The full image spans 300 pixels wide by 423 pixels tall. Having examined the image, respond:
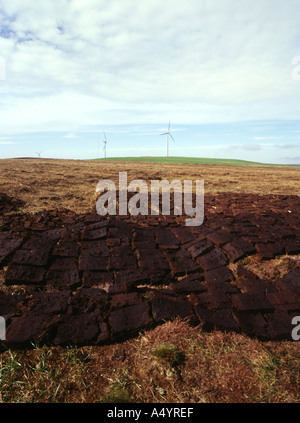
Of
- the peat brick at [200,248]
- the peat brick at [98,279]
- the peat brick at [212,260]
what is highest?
the peat brick at [200,248]

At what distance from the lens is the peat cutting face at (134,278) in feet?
10.0

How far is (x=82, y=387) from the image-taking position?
7.52 ft

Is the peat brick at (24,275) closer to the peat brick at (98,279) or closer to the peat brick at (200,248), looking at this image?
the peat brick at (98,279)

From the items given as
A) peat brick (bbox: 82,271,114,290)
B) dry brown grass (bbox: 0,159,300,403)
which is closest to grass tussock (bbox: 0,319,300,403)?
dry brown grass (bbox: 0,159,300,403)

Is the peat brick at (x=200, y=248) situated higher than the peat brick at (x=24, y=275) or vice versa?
the peat brick at (x=200, y=248)

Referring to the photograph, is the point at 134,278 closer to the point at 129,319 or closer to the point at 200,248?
the point at 129,319

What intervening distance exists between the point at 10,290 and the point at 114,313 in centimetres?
181

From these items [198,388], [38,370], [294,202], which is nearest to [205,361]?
[198,388]

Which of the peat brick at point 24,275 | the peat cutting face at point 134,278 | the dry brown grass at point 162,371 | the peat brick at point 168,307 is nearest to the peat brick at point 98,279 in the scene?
the peat cutting face at point 134,278

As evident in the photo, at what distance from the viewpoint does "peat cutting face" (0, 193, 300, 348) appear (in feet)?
10.0

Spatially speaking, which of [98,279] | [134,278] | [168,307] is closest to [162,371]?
[168,307]

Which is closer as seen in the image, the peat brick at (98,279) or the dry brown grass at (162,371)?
the dry brown grass at (162,371)

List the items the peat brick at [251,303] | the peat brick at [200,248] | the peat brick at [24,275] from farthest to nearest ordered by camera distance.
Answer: the peat brick at [200,248]
the peat brick at [24,275]
the peat brick at [251,303]
